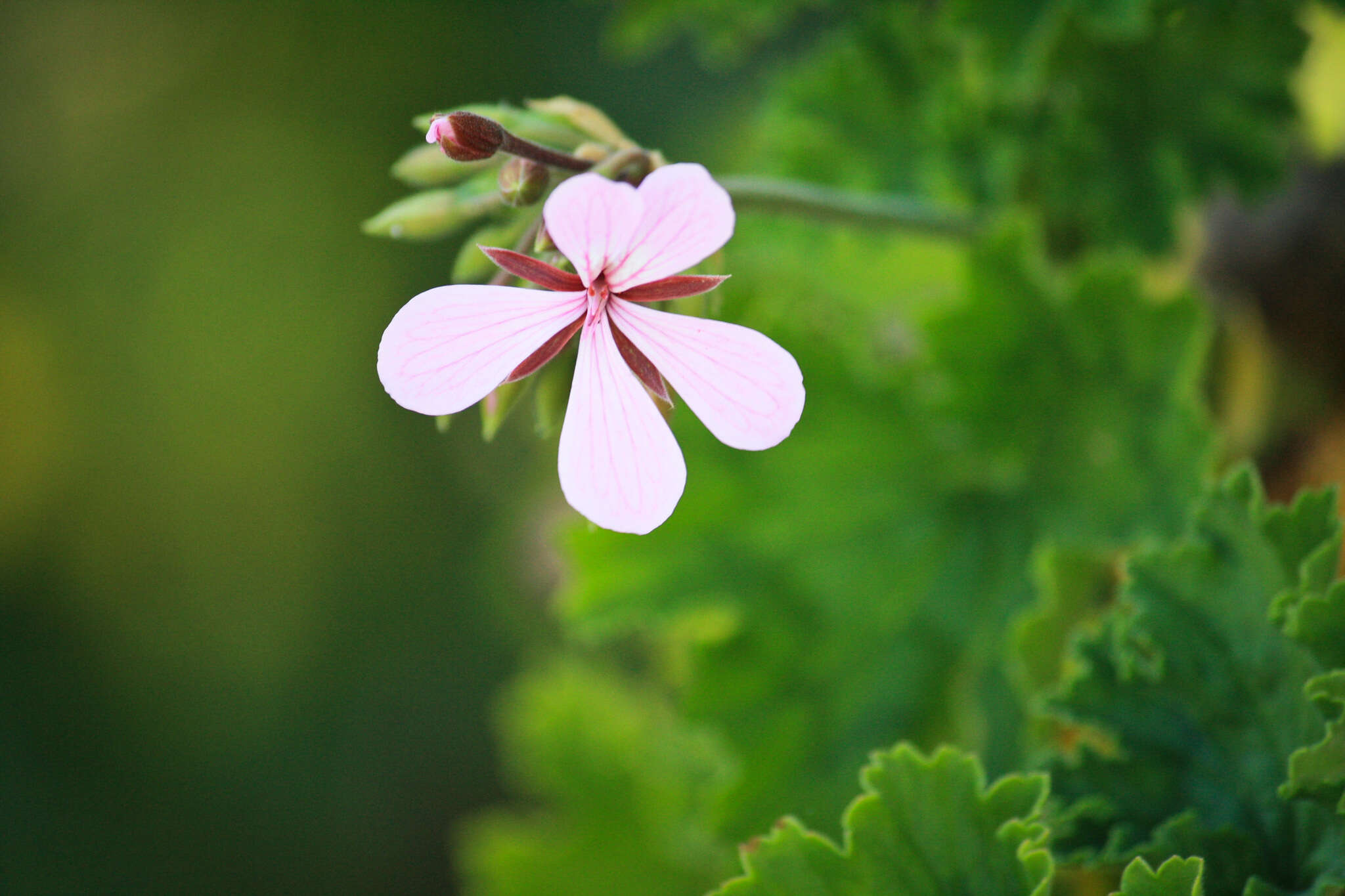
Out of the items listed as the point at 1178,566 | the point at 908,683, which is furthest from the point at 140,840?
the point at 1178,566

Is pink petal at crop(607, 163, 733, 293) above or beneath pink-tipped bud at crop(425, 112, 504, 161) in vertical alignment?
beneath

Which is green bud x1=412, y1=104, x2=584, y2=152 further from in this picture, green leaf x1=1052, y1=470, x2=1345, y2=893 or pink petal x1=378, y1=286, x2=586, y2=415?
green leaf x1=1052, y1=470, x2=1345, y2=893

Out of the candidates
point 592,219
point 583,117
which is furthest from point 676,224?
point 583,117

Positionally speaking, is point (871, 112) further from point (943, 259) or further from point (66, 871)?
point (66, 871)

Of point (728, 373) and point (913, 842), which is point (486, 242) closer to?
point (728, 373)

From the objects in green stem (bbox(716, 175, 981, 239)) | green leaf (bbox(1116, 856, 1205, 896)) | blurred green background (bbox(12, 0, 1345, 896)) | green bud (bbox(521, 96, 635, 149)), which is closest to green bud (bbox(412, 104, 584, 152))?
green bud (bbox(521, 96, 635, 149))

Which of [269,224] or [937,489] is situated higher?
[269,224]
